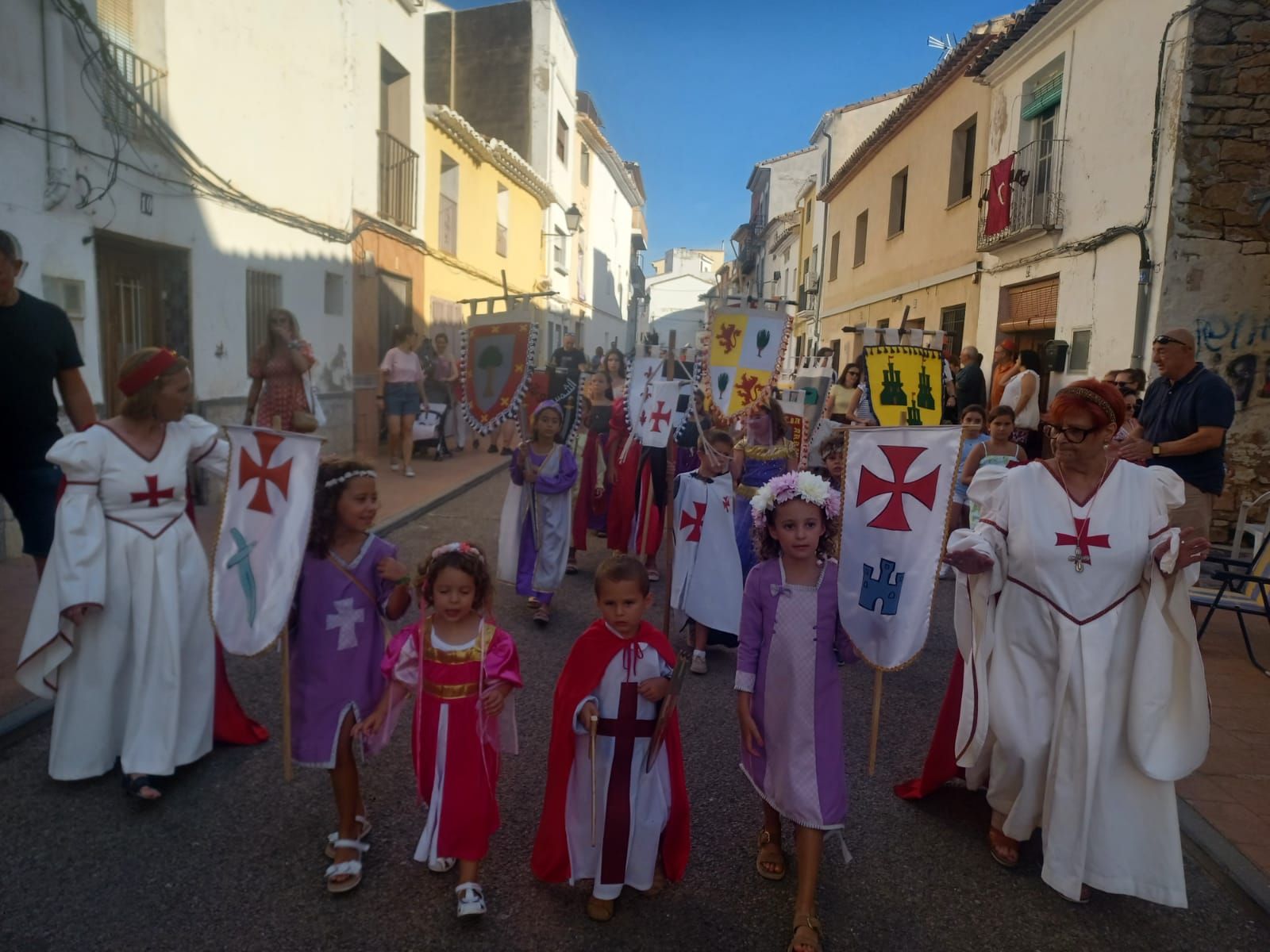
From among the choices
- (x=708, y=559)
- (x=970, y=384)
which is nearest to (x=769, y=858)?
(x=708, y=559)

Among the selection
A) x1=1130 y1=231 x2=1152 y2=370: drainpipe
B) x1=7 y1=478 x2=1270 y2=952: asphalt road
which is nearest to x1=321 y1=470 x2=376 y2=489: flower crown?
x1=7 y1=478 x2=1270 y2=952: asphalt road

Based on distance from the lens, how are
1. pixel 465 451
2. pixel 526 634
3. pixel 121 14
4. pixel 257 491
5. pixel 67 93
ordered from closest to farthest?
pixel 257 491 < pixel 526 634 < pixel 67 93 < pixel 121 14 < pixel 465 451

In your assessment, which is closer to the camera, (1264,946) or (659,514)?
(1264,946)

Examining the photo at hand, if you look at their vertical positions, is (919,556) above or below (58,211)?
below

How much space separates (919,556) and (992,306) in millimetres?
11215

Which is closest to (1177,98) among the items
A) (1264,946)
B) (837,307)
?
(1264,946)

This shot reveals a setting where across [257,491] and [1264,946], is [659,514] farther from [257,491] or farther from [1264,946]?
[1264,946]

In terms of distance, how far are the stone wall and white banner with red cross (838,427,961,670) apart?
708 cm

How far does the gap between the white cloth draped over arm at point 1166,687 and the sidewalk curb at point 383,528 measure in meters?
4.29

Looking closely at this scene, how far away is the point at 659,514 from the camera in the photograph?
6617mm

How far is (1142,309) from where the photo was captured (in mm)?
8836

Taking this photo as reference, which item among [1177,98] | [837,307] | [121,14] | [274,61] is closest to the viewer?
[121,14]

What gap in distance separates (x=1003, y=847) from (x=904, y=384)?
3420mm

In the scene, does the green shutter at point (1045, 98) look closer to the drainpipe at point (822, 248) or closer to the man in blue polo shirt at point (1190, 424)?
the man in blue polo shirt at point (1190, 424)
